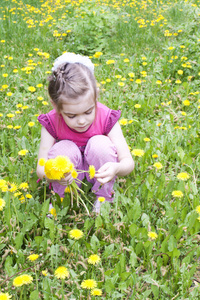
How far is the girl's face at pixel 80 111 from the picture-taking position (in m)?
1.60

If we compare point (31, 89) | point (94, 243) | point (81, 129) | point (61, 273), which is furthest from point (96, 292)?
point (31, 89)

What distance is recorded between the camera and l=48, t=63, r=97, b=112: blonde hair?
1.59 meters

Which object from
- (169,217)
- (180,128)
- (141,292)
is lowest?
(141,292)

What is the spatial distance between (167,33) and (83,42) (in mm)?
1090

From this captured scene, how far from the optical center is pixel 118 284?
1437 mm

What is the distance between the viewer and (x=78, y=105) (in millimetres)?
1596

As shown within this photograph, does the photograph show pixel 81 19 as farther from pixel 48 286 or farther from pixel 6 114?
pixel 48 286

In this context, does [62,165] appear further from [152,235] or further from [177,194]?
[177,194]

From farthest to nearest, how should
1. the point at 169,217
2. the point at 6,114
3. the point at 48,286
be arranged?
the point at 6,114
the point at 169,217
the point at 48,286

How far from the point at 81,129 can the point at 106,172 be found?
31 centimetres

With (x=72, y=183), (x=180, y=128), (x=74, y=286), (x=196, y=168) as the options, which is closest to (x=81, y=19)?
(x=180, y=128)

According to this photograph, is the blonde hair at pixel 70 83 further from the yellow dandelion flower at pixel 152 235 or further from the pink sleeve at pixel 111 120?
the yellow dandelion flower at pixel 152 235

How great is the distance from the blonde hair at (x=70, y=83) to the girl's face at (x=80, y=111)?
23 mm

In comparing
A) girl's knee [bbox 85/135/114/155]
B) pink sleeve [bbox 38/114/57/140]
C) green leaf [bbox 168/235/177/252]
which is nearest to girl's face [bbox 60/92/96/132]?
girl's knee [bbox 85/135/114/155]
